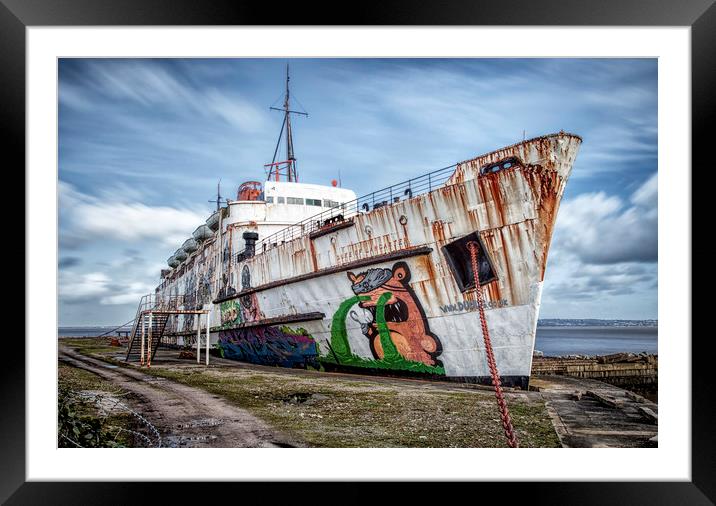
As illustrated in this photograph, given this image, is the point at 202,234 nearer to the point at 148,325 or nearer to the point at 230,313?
the point at 148,325

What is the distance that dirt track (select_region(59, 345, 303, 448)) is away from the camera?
523 cm

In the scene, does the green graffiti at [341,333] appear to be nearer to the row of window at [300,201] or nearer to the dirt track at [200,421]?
the dirt track at [200,421]

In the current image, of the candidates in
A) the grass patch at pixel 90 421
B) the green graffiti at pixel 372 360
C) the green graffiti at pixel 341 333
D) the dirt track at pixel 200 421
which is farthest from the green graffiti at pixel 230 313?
the grass patch at pixel 90 421

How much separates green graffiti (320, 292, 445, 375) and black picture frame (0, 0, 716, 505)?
9.27 ft

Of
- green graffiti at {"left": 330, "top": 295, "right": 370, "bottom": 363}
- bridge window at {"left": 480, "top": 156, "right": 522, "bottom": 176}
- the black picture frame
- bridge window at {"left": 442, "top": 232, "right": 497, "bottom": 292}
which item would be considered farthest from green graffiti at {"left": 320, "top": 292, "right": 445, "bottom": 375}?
the black picture frame

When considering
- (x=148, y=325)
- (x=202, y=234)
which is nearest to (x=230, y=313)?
(x=148, y=325)

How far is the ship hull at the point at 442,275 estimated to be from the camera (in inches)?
263

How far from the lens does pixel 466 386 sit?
675cm

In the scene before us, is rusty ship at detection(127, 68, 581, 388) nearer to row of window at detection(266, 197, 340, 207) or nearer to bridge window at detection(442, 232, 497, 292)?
bridge window at detection(442, 232, 497, 292)

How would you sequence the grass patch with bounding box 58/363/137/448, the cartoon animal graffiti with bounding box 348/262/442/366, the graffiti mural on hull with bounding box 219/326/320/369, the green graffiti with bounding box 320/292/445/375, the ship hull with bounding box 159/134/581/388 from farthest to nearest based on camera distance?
the graffiti mural on hull with bounding box 219/326/320/369 < the green graffiti with bounding box 320/292/445/375 < the cartoon animal graffiti with bounding box 348/262/442/366 < the ship hull with bounding box 159/134/581/388 < the grass patch with bounding box 58/363/137/448
